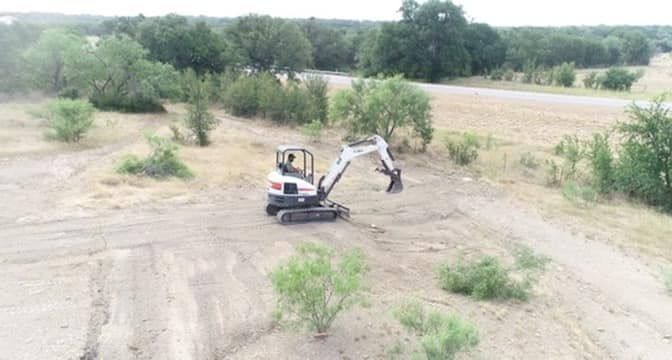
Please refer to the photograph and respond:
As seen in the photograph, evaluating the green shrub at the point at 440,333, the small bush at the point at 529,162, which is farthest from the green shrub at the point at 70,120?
the green shrub at the point at 440,333

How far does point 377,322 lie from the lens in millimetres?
10156

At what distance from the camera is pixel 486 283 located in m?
11.4

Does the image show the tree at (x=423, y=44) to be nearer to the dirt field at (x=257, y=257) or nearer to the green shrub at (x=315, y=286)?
the dirt field at (x=257, y=257)

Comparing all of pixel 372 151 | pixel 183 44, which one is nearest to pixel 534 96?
pixel 183 44

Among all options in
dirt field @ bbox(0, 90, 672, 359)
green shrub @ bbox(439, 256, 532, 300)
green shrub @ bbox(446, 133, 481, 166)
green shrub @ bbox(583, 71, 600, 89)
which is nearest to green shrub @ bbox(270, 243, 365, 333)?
dirt field @ bbox(0, 90, 672, 359)

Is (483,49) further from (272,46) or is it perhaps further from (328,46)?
(272,46)

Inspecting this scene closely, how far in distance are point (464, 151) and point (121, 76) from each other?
22040 millimetres

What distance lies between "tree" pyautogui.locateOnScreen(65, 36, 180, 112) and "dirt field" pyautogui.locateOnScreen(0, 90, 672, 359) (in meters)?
10.1

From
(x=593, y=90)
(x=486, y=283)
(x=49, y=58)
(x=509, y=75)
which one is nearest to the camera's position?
(x=486, y=283)

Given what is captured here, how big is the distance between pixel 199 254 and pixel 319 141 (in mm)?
17240

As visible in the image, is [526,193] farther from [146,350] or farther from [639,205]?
[146,350]

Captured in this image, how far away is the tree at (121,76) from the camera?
112 feet

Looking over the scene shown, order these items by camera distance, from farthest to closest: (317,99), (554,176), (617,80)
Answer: (617,80), (317,99), (554,176)

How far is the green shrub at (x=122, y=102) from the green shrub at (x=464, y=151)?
20.3 m
